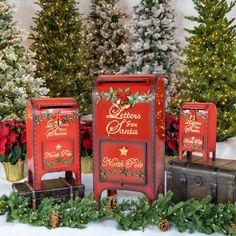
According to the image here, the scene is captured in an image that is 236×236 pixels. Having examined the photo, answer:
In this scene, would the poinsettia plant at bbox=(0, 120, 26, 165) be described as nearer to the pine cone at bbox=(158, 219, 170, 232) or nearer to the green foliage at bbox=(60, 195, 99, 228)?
the green foliage at bbox=(60, 195, 99, 228)

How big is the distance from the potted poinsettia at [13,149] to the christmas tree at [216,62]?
3.55 m

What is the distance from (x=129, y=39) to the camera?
30.3 feet

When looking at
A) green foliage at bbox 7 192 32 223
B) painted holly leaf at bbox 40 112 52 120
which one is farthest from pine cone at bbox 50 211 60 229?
painted holly leaf at bbox 40 112 52 120

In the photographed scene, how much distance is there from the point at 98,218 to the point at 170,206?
0.53 meters

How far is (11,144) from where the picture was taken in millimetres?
3871

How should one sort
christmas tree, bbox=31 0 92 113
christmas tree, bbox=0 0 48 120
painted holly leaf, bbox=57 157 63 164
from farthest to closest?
christmas tree, bbox=31 0 92 113 < christmas tree, bbox=0 0 48 120 < painted holly leaf, bbox=57 157 63 164

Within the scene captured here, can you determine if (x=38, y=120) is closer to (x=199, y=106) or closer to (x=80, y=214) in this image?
(x=80, y=214)

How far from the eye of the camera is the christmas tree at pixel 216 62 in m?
6.57

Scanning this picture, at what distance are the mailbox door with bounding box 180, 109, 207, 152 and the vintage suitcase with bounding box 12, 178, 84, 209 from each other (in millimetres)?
962

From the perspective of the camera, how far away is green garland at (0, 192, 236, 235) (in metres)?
2.73

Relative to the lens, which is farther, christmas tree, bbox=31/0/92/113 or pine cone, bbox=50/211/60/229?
christmas tree, bbox=31/0/92/113

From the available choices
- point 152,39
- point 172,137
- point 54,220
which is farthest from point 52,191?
point 152,39

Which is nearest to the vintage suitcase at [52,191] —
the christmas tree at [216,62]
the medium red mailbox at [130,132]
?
the medium red mailbox at [130,132]

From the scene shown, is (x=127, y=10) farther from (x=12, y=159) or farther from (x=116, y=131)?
(x=116, y=131)
